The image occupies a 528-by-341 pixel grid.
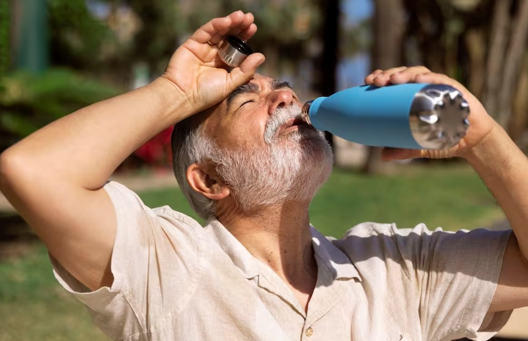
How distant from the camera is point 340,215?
963 cm

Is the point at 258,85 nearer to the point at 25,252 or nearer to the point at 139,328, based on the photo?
the point at 139,328

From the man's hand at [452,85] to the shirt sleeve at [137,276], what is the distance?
2.33 ft

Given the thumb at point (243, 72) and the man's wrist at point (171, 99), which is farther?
the thumb at point (243, 72)

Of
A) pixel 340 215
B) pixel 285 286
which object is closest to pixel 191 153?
pixel 285 286

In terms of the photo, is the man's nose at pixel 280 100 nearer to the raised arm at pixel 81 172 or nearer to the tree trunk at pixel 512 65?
the raised arm at pixel 81 172

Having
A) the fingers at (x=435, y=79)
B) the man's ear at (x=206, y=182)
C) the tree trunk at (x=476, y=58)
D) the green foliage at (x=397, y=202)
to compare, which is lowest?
the green foliage at (x=397, y=202)

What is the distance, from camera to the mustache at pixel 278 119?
95.0 inches

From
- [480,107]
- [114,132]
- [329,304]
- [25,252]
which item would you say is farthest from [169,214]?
[25,252]

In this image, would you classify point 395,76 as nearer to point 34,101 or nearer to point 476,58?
point 34,101

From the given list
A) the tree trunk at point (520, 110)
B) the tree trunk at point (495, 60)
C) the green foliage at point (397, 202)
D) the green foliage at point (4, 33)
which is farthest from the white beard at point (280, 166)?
the tree trunk at point (520, 110)

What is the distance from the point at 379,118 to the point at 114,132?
29.2 inches

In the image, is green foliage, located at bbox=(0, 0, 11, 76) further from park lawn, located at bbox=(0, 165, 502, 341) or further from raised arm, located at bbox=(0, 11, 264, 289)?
raised arm, located at bbox=(0, 11, 264, 289)

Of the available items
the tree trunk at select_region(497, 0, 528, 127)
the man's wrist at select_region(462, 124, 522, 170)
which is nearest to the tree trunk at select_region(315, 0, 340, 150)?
the tree trunk at select_region(497, 0, 528, 127)

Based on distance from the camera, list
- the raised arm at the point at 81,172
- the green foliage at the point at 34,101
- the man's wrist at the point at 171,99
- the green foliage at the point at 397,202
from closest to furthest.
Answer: the raised arm at the point at 81,172 → the man's wrist at the point at 171,99 → the green foliage at the point at 34,101 → the green foliage at the point at 397,202
